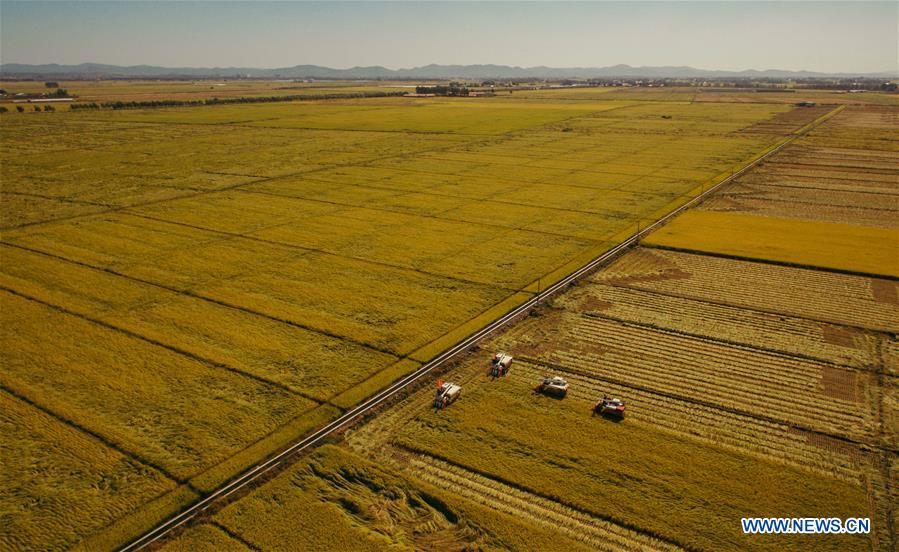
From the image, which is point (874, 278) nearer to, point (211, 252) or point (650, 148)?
point (211, 252)

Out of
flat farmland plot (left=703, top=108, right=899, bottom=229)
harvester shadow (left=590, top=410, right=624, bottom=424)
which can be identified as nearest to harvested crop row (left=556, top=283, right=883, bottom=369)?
harvester shadow (left=590, top=410, right=624, bottom=424)

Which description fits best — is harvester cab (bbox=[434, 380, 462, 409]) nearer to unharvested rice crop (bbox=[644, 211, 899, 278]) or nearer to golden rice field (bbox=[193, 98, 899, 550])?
golden rice field (bbox=[193, 98, 899, 550])

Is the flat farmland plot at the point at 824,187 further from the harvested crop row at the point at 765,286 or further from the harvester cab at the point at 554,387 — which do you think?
the harvester cab at the point at 554,387

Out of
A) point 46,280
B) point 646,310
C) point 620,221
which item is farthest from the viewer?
point 620,221

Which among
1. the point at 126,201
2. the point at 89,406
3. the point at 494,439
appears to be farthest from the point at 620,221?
the point at 126,201

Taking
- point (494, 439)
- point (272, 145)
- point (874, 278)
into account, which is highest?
point (272, 145)

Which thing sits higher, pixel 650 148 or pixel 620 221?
pixel 650 148
